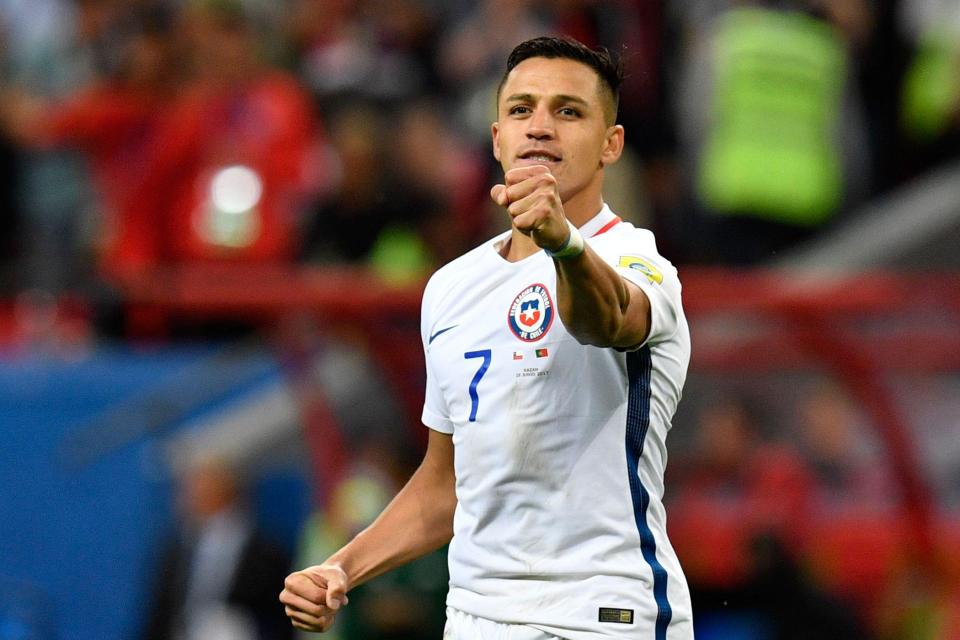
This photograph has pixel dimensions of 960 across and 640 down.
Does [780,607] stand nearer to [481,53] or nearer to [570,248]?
[481,53]

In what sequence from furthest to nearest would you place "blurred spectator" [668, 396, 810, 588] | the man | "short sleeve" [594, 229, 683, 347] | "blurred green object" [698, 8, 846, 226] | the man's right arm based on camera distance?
"blurred green object" [698, 8, 846, 226], "blurred spectator" [668, 396, 810, 588], the man's right arm, the man, "short sleeve" [594, 229, 683, 347]

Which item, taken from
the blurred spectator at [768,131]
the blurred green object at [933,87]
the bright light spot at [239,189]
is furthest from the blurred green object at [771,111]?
the bright light spot at [239,189]

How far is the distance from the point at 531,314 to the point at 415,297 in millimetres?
4661

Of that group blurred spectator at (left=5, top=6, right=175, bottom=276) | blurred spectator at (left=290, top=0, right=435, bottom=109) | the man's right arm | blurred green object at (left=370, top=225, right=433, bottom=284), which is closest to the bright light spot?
blurred spectator at (left=5, top=6, right=175, bottom=276)

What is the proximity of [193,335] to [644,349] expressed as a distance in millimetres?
7099

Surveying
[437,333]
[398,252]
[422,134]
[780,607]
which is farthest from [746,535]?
[437,333]

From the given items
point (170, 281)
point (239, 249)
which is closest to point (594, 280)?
point (170, 281)

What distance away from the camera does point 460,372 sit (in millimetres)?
4277

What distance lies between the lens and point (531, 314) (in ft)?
13.5

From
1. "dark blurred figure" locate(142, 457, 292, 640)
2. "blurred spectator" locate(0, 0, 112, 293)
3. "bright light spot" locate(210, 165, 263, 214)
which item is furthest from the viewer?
"blurred spectator" locate(0, 0, 112, 293)

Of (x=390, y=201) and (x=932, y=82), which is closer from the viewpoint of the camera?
(x=390, y=201)

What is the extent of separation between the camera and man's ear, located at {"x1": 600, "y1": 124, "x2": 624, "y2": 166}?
13.9 feet

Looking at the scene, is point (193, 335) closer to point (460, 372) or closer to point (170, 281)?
point (170, 281)

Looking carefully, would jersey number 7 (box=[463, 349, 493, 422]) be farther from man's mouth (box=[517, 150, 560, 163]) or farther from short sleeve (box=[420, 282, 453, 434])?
man's mouth (box=[517, 150, 560, 163])
